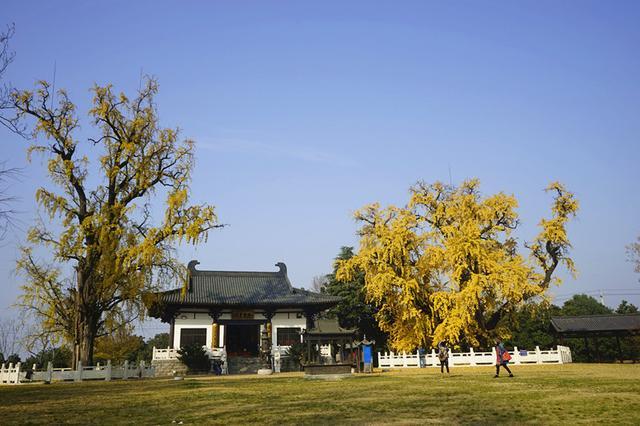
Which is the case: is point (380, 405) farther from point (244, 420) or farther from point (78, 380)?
point (78, 380)

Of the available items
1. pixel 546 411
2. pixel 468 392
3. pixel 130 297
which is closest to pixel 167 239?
pixel 130 297

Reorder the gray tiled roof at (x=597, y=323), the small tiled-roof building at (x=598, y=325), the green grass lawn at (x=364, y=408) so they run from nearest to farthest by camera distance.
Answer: the green grass lawn at (x=364, y=408) < the small tiled-roof building at (x=598, y=325) < the gray tiled roof at (x=597, y=323)

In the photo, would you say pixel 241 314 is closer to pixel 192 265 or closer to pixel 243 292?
pixel 243 292

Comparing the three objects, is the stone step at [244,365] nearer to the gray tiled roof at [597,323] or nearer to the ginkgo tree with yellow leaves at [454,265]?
the ginkgo tree with yellow leaves at [454,265]

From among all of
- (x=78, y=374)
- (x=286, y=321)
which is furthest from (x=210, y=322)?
(x=78, y=374)

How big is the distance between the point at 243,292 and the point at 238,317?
7.30 ft

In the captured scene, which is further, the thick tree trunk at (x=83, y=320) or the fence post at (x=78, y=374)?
the thick tree trunk at (x=83, y=320)

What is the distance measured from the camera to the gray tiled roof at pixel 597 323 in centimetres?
3009

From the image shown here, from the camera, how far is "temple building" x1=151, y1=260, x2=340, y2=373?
28.8 m

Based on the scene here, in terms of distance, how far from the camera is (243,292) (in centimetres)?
3275

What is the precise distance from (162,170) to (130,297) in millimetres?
6150

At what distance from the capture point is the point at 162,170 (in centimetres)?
2394

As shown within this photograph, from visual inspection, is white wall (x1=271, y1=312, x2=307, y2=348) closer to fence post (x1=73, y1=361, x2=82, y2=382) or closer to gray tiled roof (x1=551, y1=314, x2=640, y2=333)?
fence post (x1=73, y1=361, x2=82, y2=382)

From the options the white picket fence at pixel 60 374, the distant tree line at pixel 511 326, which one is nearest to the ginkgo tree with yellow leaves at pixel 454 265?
the distant tree line at pixel 511 326
